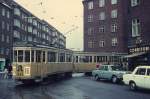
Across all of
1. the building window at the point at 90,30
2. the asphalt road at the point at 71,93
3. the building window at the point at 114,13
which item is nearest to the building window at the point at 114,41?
the building window at the point at 114,13

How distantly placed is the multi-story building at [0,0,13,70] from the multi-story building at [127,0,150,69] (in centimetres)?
4007

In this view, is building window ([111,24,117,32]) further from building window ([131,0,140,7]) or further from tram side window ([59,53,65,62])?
tram side window ([59,53,65,62])

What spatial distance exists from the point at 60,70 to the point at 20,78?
8098 mm

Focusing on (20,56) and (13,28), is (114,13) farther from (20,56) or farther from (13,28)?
(20,56)

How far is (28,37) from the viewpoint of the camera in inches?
3900

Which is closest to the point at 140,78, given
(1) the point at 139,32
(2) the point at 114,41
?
(1) the point at 139,32

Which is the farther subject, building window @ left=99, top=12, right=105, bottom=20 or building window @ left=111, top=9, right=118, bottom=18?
building window @ left=99, top=12, right=105, bottom=20

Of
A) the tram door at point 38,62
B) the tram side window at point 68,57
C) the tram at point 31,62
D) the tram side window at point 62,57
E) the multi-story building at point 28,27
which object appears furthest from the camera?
the multi-story building at point 28,27

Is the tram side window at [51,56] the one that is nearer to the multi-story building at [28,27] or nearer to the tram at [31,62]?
the tram at [31,62]

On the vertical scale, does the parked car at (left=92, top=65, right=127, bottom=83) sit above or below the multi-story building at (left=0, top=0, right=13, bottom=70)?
below

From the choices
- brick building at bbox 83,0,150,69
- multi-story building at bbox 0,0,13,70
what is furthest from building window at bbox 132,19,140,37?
multi-story building at bbox 0,0,13,70

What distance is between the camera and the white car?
2147 cm

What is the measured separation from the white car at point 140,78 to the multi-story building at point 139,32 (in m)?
10.9

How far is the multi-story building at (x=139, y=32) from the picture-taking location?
34559 mm
